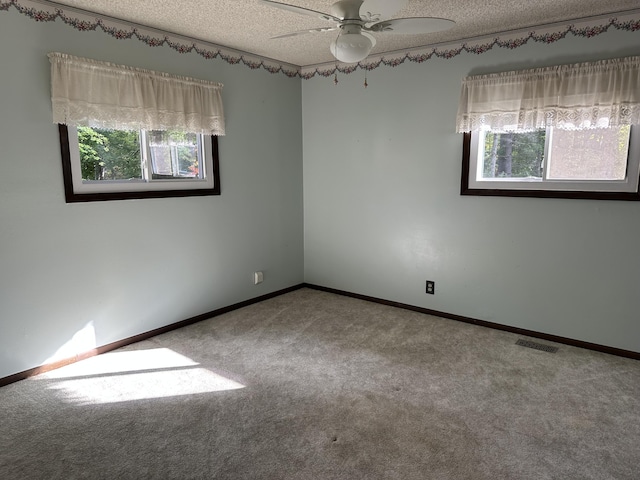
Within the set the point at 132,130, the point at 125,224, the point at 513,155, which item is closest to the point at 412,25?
the point at 513,155

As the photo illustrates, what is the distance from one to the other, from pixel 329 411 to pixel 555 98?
264 cm

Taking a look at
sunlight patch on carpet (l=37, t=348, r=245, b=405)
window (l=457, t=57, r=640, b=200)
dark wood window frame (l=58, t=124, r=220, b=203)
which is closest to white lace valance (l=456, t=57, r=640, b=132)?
window (l=457, t=57, r=640, b=200)

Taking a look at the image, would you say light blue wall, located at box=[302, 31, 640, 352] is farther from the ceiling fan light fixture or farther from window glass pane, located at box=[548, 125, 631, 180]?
the ceiling fan light fixture

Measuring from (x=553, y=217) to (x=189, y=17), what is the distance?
9.96 feet

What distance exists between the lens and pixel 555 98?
9.62ft

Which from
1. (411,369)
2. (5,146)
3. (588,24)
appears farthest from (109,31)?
(588,24)

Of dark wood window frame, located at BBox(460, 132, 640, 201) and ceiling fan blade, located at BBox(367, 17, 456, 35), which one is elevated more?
ceiling fan blade, located at BBox(367, 17, 456, 35)

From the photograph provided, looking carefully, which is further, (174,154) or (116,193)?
(174,154)

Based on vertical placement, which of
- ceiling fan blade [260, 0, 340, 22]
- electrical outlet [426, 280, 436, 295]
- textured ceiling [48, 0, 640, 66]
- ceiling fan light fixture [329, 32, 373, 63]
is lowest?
electrical outlet [426, 280, 436, 295]

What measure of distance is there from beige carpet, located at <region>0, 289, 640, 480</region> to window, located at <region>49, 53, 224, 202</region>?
1.27 m

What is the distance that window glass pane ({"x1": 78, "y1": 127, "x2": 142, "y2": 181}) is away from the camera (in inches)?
113

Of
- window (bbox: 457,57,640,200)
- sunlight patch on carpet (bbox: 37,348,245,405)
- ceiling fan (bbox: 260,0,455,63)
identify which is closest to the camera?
ceiling fan (bbox: 260,0,455,63)

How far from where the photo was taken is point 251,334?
341 cm

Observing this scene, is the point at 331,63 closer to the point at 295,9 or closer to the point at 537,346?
the point at 295,9
